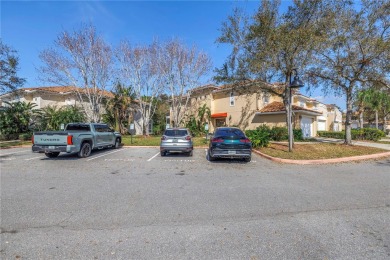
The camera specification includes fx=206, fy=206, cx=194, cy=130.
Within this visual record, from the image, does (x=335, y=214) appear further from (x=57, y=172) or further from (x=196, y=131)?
(x=196, y=131)

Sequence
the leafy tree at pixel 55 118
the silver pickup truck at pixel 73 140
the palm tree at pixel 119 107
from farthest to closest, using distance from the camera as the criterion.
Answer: the palm tree at pixel 119 107
the leafy tree at pixel 55 118
the silver pickup truck at pixel 73 140

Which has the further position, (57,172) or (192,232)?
(57,172)

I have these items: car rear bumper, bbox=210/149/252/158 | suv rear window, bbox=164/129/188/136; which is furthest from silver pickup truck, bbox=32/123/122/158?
car rear bumper, bbox=210/149/252/158

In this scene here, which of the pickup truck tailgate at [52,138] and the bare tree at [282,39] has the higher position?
the bare tree at [282,39]

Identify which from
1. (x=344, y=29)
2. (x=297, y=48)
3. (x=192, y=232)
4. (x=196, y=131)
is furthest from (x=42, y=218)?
(x=196, y=131)

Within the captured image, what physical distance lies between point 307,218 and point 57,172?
8.03 meters

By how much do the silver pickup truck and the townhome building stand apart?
38.0ft

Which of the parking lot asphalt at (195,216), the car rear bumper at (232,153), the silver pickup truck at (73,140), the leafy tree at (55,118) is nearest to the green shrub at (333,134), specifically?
the parking lot asphalt at (195,216)

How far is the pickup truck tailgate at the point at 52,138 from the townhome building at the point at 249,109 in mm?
13536

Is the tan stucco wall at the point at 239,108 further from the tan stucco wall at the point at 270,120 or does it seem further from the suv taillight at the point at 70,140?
the suv taillight at the point at 70,140

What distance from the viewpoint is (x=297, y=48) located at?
10.8 meters

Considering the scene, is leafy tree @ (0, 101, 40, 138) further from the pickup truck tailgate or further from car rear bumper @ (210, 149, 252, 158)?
car rear bumper @ (210, 149, 252, 158)

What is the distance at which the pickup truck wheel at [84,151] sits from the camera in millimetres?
10584

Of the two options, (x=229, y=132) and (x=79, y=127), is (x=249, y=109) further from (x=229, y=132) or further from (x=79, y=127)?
(x=79, y=127)
